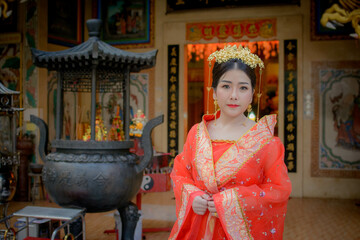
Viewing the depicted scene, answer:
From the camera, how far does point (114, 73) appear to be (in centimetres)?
371

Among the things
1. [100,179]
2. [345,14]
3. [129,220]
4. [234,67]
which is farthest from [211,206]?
[345,14]

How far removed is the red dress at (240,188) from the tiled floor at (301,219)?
109 inches

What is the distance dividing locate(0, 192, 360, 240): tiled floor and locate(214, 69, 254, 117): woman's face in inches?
118

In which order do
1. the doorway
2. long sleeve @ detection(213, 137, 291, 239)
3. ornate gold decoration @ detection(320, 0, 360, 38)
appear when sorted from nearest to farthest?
long sleeve @ detection(213, 137, 291, 239) < ornate gold decoration @ detection(320, 0, 360, 38) < the doorway

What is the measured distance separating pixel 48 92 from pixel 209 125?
5.46 metres

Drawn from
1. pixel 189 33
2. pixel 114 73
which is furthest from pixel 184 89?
pixel 114 73

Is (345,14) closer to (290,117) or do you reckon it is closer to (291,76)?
(291,76)

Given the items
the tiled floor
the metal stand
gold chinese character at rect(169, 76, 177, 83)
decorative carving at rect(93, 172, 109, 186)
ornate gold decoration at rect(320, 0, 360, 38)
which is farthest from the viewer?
gold chinese character at rect(169, 76, 177, 83)

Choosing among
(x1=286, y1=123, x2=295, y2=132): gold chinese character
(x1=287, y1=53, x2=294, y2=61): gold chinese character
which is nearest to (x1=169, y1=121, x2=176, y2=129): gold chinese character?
(x1=286, y1=123, x2=295, y2=132): gold chinese character

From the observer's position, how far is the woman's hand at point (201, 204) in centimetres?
169

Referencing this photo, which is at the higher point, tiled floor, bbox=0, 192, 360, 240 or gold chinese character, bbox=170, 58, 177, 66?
gold chinese character, bbox=170, 58, 177, 66

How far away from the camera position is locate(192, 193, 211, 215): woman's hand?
1691 mm

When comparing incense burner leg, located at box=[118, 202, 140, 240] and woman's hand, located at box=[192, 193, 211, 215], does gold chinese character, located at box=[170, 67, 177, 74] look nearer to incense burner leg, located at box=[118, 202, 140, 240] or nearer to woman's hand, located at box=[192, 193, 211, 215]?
incense burner leg, located at box=[118, 202, 140, 240]

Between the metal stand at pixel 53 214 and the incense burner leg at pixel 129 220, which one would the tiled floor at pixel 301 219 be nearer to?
the incense burner leg at pixel 129 220
